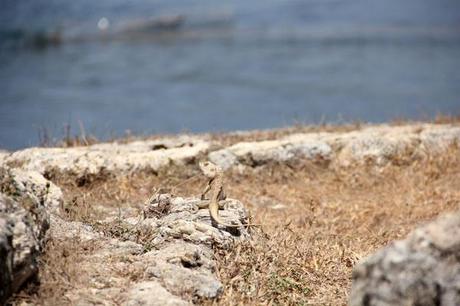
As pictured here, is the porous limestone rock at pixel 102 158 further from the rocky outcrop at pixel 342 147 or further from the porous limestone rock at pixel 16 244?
the porous limestone rock at pixel 16 244

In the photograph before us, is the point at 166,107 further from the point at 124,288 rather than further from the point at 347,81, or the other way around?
the point at 124,288

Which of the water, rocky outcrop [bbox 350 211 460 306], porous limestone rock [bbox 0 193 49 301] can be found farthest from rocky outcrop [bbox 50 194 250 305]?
the water

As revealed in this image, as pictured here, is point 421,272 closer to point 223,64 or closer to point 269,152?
point 269,152

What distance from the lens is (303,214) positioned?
29.5 ft

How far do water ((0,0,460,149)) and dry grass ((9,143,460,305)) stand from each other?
856 centimetres

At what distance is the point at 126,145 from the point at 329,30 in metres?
24.1

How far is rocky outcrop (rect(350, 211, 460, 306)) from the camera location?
479cm

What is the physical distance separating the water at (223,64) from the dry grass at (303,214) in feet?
28.1

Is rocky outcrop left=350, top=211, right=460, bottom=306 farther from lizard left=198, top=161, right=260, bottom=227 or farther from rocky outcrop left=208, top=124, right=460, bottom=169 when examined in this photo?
rocky outcrop left=208, top=124, right=460, bottom=169

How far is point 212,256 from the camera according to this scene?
641 cm

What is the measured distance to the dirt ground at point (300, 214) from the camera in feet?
20.2

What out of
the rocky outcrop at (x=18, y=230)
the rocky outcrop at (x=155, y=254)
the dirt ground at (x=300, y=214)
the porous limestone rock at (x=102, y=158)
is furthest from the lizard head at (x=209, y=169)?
the porous limestone rock at (x=102, y=158)

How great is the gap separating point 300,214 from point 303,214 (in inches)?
1.4

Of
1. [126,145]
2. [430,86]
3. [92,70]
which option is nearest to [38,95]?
[92,70]
